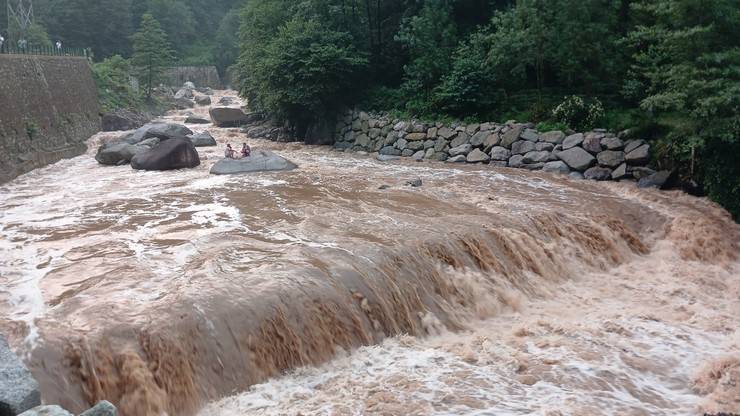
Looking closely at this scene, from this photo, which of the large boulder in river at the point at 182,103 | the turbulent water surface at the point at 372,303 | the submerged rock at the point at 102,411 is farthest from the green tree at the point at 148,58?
the submerged rock at the point at 102,411

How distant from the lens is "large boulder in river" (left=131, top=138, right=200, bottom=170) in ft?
55.0

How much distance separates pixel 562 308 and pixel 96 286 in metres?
6.33

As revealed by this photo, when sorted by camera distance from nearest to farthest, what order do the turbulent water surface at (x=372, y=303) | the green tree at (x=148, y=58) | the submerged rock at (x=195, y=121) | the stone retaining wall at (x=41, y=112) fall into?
1. the turbulent water surface at (x=372, y=303)
2. the stone retaining wall at (x=41, y=112)
3. the submerged rock at (x=195, y=121)
4. the green tree at (x=148, y=58)

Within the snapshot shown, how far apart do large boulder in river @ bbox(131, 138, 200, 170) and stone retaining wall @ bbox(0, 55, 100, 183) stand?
296 cm

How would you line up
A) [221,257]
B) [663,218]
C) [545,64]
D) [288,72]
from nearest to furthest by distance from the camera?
[221,257]
[663,218]
[545,64]
[288,72]

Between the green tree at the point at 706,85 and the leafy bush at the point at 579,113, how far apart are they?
2739 mm

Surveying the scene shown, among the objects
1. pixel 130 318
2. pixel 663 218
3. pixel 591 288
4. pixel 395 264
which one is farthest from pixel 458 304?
pixel 663 218

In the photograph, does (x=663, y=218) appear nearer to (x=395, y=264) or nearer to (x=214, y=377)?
(x=395, y=264)

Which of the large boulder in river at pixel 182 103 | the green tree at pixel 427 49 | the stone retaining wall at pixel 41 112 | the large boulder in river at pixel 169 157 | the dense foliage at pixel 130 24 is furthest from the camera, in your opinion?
the dense foliage at pixel 130 24

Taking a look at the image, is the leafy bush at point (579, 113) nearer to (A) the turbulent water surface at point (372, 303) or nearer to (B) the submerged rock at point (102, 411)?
(A) the turbulent water surface at point (372, 303)

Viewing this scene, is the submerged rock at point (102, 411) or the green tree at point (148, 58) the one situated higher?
the green tree at point (148, 58)

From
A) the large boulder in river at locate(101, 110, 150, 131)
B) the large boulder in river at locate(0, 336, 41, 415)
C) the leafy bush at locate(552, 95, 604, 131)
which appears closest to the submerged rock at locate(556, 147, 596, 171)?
the leafy bush at locate(552, 95, 604, 131)

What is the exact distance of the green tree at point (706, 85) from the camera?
39.2ft

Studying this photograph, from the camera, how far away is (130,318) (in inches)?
257
